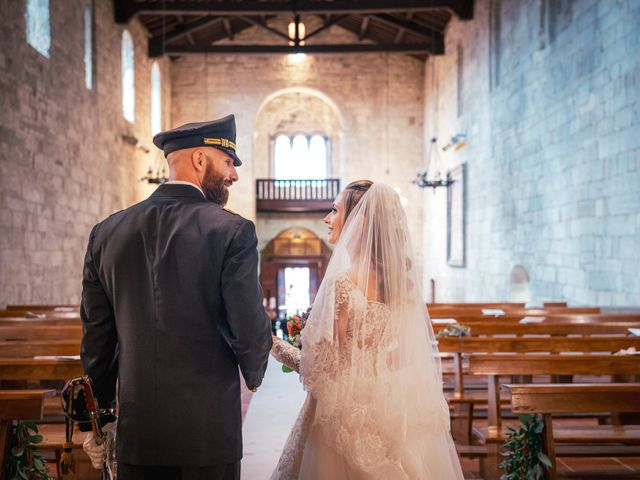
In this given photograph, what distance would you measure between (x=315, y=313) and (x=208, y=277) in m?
0.74

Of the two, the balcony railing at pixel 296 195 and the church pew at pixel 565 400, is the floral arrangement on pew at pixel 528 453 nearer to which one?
the church pew at pixel 565 400

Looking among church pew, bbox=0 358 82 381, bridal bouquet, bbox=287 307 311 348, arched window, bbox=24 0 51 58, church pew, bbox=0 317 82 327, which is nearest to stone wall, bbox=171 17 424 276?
arched window, bbox=24 0 51 58

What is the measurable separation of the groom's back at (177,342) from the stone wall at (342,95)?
1433cm

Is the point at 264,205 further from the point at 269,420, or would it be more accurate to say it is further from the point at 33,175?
the point at 269,420

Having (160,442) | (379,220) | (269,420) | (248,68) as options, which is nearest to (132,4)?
(248,68)

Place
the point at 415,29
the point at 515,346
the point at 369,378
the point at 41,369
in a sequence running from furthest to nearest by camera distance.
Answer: the point at 415,29 → the point at 515,346 → the point at 41,369 → the point at 369,378

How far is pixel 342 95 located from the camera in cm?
1627

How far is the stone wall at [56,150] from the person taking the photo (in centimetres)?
764

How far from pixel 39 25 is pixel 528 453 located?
337 inches

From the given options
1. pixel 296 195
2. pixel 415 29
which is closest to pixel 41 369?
pixel 415 29

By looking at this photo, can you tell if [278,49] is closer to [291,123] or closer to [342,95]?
[342,95]

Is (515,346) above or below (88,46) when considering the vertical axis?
below

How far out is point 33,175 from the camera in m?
8.26

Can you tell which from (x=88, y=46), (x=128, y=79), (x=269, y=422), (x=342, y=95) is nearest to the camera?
(x=269, y=422)
